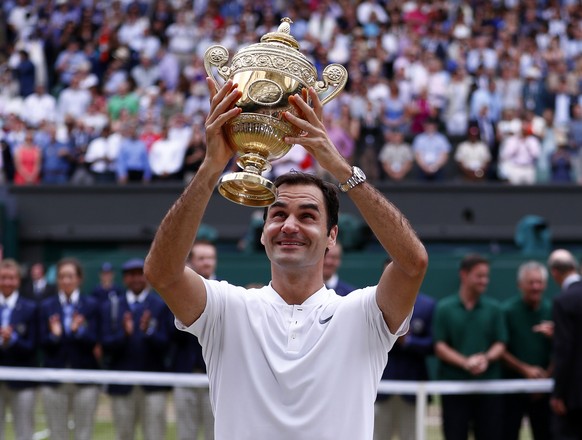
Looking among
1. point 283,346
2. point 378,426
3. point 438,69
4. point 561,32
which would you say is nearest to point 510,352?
point 378,426

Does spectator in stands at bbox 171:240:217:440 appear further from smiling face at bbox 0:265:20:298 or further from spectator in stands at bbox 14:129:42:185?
spectator in stands at bbox 14:129:42:185

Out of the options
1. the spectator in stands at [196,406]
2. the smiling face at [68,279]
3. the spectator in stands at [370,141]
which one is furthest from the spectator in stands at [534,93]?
the spectator in stands at [196,406]

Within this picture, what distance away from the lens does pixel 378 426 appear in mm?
8656

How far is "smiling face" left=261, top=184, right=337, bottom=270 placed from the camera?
3.93 metres

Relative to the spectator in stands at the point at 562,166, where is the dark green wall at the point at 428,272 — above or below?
below

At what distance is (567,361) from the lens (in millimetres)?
8711

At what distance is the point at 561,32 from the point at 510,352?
42.0 feet

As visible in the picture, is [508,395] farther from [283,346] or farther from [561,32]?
[561,32]

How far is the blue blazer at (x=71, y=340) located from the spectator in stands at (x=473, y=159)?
8353 mm

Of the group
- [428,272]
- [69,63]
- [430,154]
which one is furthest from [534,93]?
[69,63]

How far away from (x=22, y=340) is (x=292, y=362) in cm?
638

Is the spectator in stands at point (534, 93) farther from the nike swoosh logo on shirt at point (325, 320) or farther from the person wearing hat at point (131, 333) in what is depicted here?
the nike swoosh logo on shirt at point (325, 320)

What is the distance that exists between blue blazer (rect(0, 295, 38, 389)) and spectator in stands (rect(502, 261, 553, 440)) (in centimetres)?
396

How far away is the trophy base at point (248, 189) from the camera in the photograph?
3.81 metres
